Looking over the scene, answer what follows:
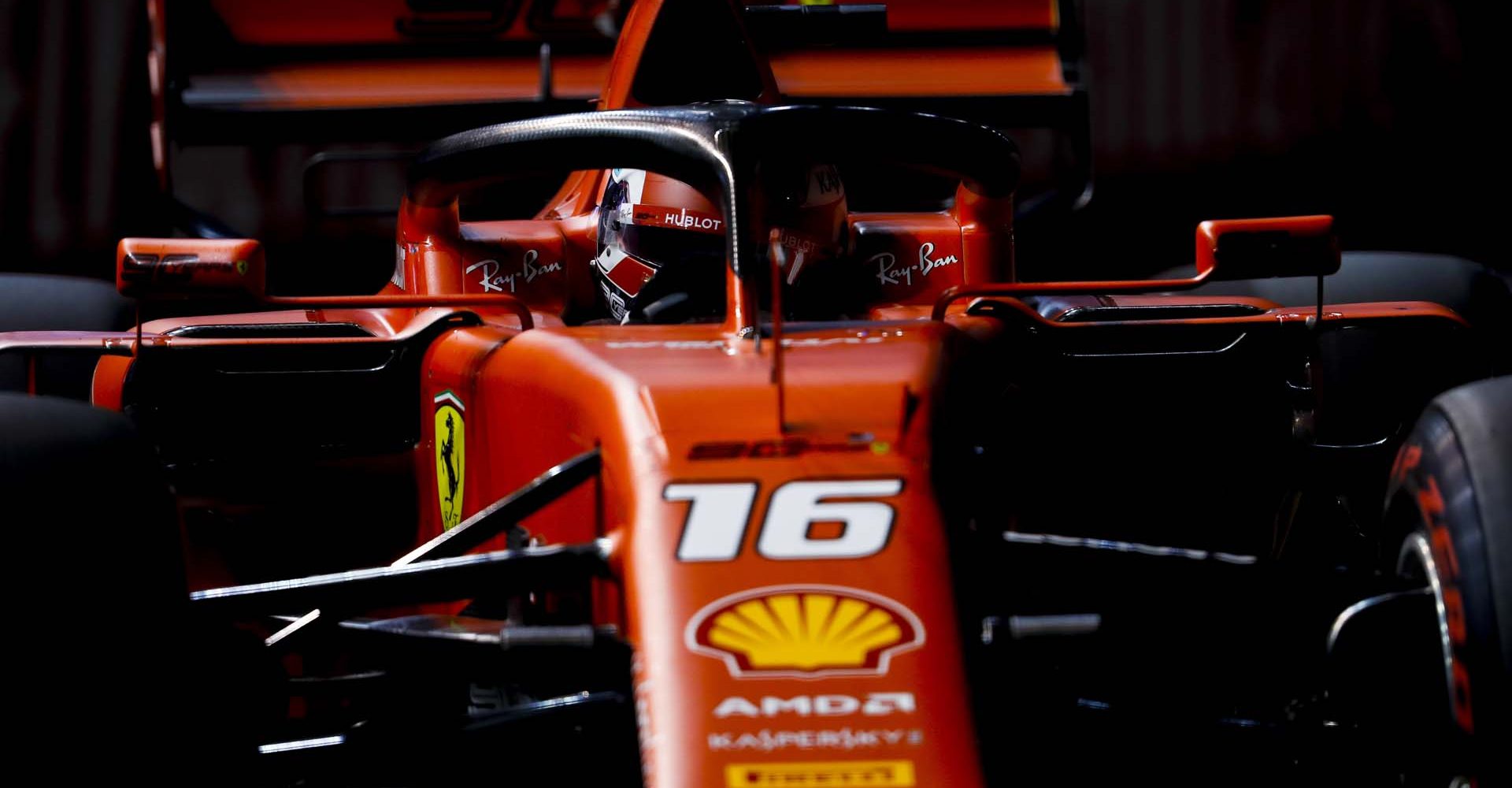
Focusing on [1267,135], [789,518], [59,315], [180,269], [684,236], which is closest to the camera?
[789,518]

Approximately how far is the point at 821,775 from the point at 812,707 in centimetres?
6

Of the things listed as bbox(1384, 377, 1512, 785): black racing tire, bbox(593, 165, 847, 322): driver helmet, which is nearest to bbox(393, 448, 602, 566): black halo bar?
bbox(593, 165, 847, 322): driver helmet

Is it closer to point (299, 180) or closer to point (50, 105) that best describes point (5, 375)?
point (299, 180)

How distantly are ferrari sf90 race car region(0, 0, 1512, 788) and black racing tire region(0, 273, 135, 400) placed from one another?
78 centimetres

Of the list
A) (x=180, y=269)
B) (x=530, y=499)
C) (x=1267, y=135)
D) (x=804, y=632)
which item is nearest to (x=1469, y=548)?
(x=804, y=632)

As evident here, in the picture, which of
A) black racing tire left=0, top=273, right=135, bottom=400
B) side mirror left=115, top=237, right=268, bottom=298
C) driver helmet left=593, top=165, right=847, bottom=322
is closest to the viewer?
side mirror left=115, top=237, right=268, bottom=298

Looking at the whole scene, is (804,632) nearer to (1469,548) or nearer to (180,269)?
(1469,548)

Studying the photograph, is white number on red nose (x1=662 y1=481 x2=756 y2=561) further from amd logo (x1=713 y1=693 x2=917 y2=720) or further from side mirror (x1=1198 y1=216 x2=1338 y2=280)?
side mirror (x1=1198 y1=216 x2=1338 y2=280)

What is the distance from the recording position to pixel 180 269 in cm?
193

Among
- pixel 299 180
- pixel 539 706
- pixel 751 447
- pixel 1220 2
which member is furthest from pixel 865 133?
pixel 1220 2

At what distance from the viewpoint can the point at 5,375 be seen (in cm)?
320

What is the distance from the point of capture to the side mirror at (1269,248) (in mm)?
1949

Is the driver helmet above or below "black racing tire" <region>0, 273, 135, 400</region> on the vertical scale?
above

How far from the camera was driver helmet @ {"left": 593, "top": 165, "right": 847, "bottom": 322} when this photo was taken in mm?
2271
